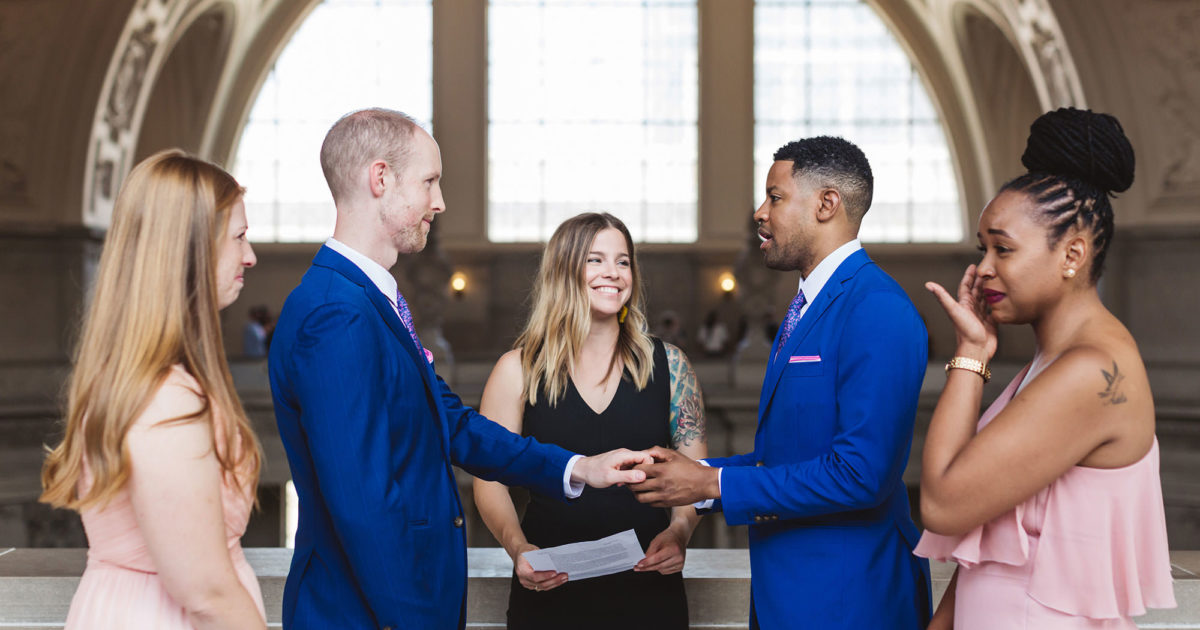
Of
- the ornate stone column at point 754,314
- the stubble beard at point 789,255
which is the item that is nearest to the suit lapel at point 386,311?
the stubble beard at point 789,255

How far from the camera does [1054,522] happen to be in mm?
1689

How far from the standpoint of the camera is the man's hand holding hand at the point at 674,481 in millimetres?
2211

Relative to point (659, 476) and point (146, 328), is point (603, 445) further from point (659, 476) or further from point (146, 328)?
point (146, 328)

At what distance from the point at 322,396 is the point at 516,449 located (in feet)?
2.45

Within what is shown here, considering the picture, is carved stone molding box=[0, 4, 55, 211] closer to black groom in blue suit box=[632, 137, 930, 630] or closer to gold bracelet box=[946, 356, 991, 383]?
black groom in blue suit box=[632, 137, 930, 630]

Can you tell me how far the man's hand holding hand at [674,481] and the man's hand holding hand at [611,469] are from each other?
0.02 meters

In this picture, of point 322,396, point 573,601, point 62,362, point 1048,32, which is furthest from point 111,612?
point 1048,32

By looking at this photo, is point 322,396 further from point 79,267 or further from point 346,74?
point 346,74

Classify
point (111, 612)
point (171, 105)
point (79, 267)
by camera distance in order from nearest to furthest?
point (111, 612) < point (79, 267) < point (171, 105)

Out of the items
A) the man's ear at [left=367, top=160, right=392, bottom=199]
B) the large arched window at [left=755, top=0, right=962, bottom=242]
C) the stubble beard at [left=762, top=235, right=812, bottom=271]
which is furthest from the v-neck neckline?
the large arched window at [left=755, top=0, right=962, bottom=242]

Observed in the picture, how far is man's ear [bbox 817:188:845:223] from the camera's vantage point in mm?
2256

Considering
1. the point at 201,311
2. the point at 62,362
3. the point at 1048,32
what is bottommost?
the point at 62,362

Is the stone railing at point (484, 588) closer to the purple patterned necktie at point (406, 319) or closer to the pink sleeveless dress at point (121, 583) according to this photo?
the purple patterned necktie at point (406, 319)

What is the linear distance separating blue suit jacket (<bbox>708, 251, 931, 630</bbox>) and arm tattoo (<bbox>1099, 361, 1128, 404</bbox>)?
469 mm
